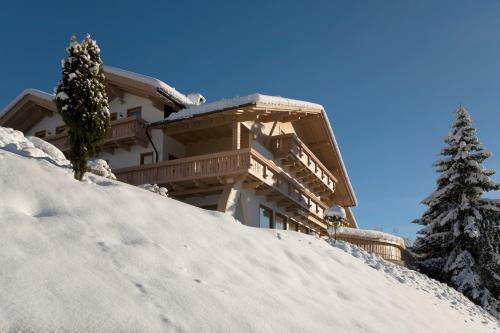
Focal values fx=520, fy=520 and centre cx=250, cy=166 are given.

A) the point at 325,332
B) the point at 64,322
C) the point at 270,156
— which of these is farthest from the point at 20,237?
the point at 270,156

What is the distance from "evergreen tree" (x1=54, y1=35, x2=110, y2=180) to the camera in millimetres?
13148

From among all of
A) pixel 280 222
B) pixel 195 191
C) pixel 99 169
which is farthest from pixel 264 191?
pixel 99 169

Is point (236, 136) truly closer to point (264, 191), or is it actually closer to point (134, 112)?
point (264, 191)

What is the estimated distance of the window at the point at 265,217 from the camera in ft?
77.4

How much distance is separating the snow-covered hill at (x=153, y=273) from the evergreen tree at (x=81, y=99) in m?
1.08

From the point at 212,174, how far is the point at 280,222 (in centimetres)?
692

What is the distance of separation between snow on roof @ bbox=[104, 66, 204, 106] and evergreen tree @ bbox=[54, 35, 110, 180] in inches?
388

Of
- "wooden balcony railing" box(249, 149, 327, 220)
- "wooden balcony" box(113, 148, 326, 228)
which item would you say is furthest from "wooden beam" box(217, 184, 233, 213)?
"wooden balcony railing" box(249, 149, 327, 220)

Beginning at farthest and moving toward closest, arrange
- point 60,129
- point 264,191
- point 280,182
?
point 60,129 → point 280,182 → point 264,191

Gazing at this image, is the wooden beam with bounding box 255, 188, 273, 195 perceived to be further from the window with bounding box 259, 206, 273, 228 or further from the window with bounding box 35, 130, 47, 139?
the window with bounding box 35, 130, 47, 139

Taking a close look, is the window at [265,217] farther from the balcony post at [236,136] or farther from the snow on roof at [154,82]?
the snow on roof at [154,82]

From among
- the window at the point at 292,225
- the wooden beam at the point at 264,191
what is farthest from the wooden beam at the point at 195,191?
the window at the point at 292,225

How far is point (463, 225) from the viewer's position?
1035 inches

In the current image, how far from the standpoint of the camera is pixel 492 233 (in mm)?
26016
